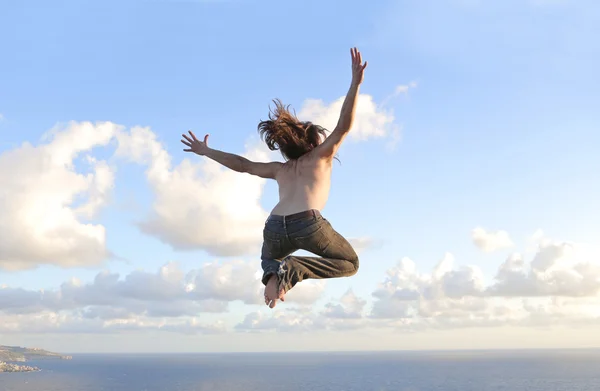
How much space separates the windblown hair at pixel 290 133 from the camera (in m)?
6.72

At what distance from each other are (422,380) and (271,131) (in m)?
188

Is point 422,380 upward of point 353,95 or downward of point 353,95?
downward

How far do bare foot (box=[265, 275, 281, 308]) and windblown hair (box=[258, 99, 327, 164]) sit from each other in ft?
5.26

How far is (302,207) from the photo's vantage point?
629cm

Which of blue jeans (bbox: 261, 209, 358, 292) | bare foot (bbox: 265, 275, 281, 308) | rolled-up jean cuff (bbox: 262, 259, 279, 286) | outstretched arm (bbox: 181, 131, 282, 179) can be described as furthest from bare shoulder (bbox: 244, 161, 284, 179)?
bare foot (bbox: 265, 275, 281, 308)

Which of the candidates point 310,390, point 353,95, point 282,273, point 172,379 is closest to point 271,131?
point 353,95

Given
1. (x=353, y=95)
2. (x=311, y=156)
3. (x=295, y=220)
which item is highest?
(x=353, y=95)

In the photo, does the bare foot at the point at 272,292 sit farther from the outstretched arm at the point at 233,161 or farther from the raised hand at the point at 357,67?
the raised hand at the point at 357,67

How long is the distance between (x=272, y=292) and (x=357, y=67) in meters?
2.58

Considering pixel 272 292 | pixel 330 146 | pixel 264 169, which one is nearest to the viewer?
pixel 272 292

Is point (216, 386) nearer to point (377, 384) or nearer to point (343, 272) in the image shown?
point (377, 384)

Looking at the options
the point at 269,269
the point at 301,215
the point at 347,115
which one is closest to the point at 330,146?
the point at 347,115

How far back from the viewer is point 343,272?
651cm

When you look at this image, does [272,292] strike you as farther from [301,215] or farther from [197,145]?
[197,145]
